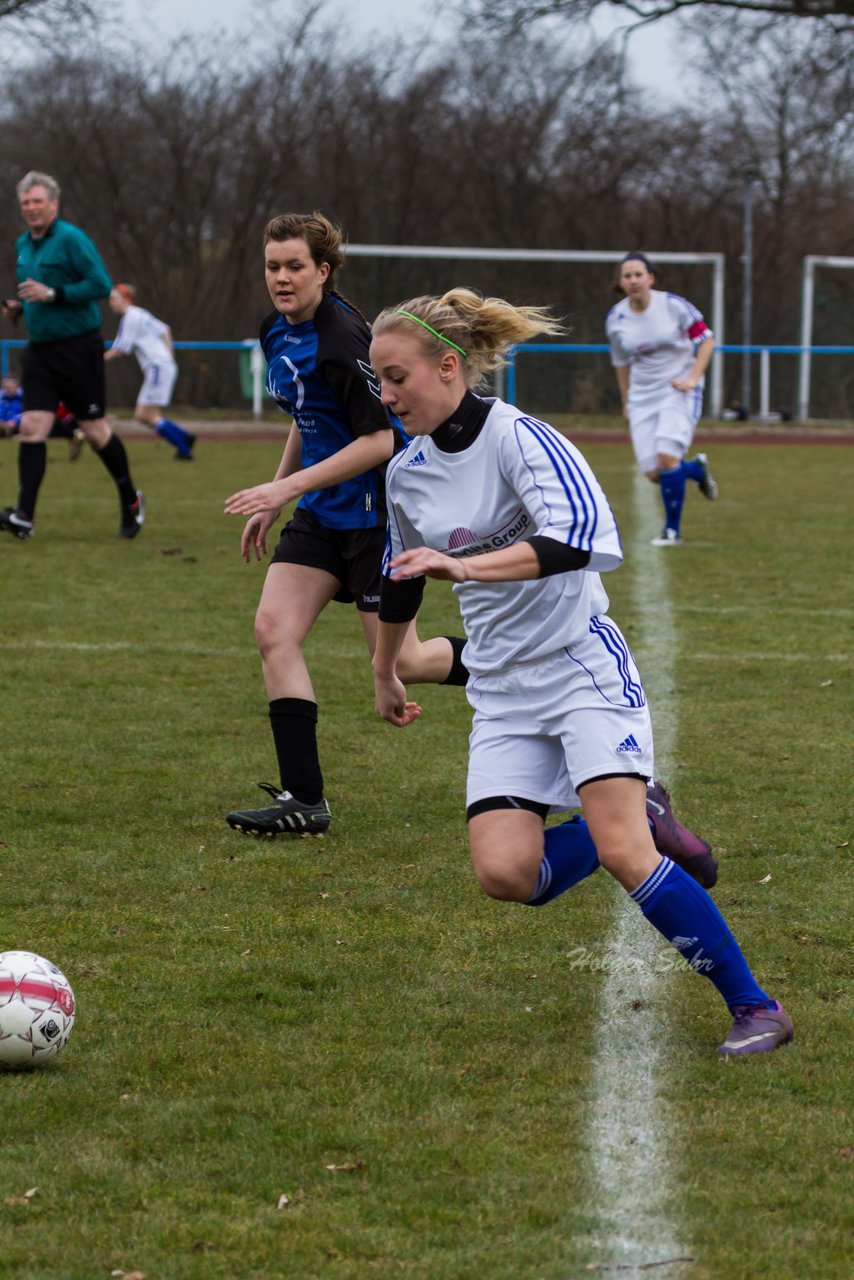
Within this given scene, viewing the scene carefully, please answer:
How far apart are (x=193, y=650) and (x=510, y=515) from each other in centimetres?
440

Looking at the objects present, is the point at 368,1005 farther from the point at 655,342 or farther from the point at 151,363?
the point at 151,363

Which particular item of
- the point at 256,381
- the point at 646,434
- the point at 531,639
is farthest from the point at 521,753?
the point at 256,381

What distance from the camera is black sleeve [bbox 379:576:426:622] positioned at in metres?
3.92

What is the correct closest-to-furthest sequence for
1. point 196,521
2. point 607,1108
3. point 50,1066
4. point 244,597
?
point 607,1108 < point 50,1066 < point 244,597 < point 196,521

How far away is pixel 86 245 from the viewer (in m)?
10.2

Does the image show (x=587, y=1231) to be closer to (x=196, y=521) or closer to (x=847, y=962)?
(x=847, y=962)

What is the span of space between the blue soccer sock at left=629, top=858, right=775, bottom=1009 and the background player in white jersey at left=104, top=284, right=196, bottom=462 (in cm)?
1494

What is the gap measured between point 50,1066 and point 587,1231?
119 centimetres

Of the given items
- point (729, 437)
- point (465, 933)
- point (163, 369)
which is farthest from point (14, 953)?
point (729, 437)

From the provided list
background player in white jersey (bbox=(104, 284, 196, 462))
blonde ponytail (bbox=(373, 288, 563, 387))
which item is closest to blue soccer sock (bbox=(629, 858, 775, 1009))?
blonde ponytail (bbox=(373, 288, 563, 387))

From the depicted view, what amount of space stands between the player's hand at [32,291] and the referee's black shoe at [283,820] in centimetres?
580

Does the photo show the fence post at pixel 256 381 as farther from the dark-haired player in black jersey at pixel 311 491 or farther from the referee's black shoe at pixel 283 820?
the referee's black shoe at pixel 283 820

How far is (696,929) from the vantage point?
3.27m

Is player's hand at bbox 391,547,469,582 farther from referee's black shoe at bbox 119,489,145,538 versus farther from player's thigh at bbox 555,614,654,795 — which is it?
referee's black shoe at bbox 119,489,145,538
